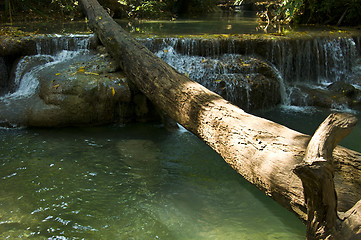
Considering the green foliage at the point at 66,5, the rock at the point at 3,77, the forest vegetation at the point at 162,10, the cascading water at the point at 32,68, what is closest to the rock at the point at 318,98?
the forest vegetation at the point at 162,10

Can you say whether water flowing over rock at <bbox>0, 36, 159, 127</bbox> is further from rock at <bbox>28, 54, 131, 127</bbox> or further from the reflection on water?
the reflection on water

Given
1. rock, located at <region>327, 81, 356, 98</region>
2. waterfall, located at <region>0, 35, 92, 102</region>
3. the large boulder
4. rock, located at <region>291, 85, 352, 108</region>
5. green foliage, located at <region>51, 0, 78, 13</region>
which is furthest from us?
green foliage, located at <region>51, 0, 78, 13</region>

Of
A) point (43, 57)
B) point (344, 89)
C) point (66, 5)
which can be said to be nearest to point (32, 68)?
point (43, 57)

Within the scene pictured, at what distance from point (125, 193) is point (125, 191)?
4 cm

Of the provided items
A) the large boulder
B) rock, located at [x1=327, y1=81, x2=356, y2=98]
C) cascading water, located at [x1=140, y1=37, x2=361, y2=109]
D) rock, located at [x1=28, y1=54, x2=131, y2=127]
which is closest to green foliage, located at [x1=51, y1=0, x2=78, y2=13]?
cascading water, located at [x1=140, y1=37, x2=361, y2=109]

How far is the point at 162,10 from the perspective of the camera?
16.5 meters

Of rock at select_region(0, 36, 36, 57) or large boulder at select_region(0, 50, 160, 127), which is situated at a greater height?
rock at select_region(0, 36, 36, 57)

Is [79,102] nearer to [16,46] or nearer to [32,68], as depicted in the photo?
[32,68]

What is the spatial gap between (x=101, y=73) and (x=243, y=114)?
3.60 metres

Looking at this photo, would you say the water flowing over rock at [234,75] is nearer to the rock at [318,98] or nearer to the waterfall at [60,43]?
the rock at [318,98]

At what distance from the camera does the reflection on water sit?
307cm

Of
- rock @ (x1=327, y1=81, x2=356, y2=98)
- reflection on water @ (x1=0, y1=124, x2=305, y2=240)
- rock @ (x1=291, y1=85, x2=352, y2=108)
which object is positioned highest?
rock @ (x1=327, y1=81, x2=356, y2=98)

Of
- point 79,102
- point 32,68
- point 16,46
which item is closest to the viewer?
point 79,102

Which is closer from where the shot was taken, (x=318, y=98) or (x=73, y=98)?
(x=73, y=98)
